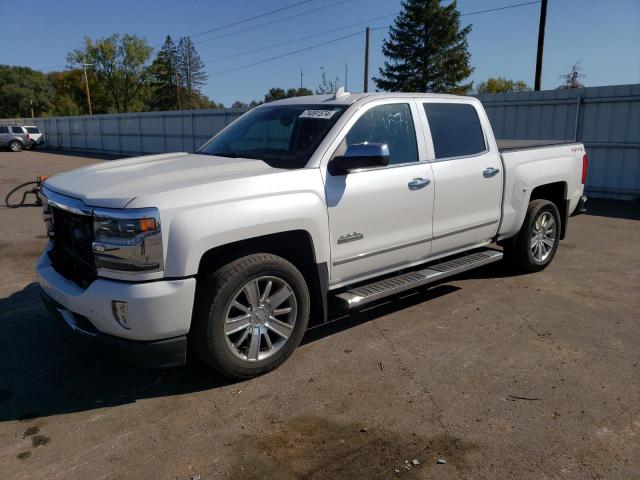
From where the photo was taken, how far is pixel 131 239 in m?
3.09

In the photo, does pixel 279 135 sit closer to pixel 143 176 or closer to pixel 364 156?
pixel 364 156

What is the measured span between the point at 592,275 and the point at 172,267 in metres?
5.06

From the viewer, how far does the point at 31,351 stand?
13.9 feet

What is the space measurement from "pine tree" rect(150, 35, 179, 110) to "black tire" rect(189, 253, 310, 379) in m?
85.1

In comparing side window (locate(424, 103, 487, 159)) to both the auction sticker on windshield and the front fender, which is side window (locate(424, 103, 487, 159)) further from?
the front fender

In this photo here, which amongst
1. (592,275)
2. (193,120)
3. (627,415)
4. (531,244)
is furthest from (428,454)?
(193,120)

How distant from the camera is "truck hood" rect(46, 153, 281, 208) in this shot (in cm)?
325

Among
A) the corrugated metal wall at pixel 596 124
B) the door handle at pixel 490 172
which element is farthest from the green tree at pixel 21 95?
the door handle at pixel 490 172

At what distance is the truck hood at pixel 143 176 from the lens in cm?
325

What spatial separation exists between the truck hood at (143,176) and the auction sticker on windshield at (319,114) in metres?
0.65

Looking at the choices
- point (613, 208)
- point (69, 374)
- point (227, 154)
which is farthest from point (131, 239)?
point (613, 208)

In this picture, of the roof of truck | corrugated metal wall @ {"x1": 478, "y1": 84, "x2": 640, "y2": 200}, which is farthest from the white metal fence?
the roof of truck

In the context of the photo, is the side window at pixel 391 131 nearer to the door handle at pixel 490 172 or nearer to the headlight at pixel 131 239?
the door handle at pixel 490 172

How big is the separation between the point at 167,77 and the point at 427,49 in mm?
49057
